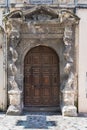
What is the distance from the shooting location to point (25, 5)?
955 centimetres

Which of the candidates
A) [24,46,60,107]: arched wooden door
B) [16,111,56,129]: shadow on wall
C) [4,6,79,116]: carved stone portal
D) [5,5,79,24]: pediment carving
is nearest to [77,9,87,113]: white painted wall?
[4,6,79,116]: carved stone portal

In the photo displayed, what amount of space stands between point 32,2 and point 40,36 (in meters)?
1.18

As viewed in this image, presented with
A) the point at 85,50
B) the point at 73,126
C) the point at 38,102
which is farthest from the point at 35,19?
the point at 73,126

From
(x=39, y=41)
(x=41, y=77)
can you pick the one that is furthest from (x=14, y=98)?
(x=39, y=41)

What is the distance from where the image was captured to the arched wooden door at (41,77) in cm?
981

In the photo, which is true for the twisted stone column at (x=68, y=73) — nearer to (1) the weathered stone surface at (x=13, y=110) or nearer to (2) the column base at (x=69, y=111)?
(2) the column base at (x=69, y=111)

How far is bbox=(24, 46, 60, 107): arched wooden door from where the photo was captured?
32.2ft

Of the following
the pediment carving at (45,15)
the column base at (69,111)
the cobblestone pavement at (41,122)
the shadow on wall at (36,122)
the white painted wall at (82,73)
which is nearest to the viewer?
the cobblestone pavement at (41,122)

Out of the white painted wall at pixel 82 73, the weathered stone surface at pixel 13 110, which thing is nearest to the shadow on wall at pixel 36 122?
the weathered stone surface at pixel 13 110

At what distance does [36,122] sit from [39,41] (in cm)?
286

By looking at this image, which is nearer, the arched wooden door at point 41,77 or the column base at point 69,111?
the column base at point 69,111

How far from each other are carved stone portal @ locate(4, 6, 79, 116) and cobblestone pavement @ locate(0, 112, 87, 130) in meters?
0.36

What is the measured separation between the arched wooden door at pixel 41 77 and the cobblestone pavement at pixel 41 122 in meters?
Result: 0.61

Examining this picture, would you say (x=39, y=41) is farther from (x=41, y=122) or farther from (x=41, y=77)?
(x=41, y=122)
